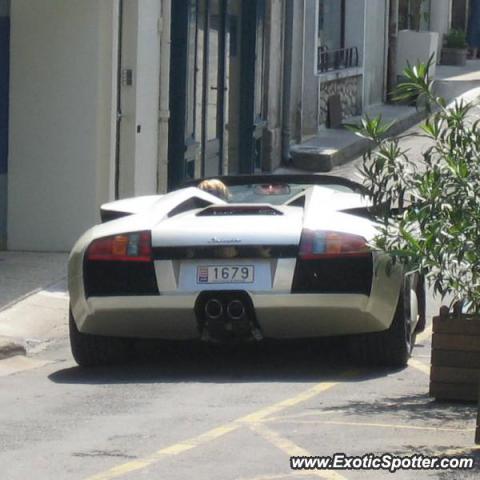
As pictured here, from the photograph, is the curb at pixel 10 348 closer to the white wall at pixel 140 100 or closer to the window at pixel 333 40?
the white wall at pixel 140 100

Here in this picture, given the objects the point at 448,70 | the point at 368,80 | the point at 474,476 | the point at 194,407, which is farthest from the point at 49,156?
the point at 448,70

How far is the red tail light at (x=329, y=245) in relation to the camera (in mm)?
9148

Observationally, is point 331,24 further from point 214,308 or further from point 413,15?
point 214,308

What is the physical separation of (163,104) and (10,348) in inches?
291

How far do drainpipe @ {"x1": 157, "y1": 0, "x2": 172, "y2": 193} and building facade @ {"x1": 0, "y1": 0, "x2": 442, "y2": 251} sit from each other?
2cm

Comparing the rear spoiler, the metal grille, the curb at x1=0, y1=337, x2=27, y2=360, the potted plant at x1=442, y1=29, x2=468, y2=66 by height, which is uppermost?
the potted plant at x1=442, y1=29, x2=468, y2=66

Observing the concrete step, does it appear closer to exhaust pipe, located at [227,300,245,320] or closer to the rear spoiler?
the rear spoiler

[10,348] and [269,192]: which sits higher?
[269,192]

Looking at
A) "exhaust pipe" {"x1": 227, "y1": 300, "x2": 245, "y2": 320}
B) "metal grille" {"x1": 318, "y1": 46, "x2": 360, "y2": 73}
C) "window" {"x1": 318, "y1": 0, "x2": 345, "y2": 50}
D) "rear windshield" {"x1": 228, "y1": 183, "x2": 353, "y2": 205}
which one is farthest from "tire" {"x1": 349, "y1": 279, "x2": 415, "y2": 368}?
"window" {"x1": 318, "y1": 0, "x2": 345, "y2": 50}

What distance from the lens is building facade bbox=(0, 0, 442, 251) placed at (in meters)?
15.1

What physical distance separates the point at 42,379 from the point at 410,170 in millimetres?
2765

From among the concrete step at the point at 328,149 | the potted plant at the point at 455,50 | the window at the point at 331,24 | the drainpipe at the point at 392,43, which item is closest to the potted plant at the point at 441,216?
the concrete step at the point at 328,149

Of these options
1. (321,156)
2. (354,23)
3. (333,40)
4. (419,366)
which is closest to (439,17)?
(354,23)

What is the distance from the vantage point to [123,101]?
52.9 ft
